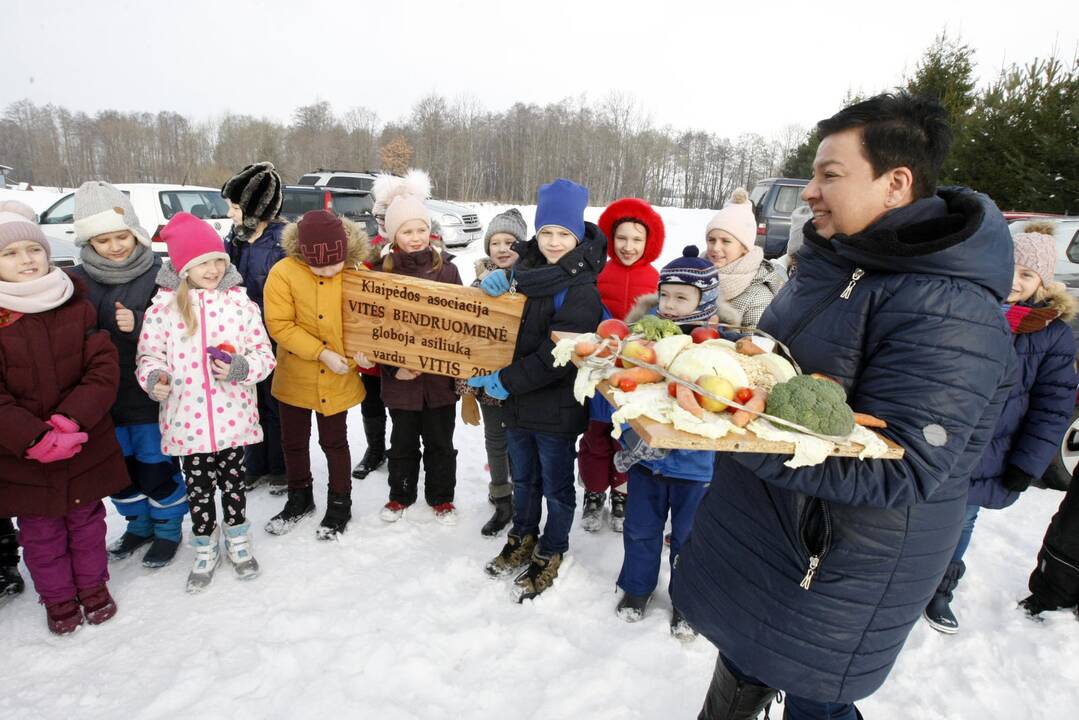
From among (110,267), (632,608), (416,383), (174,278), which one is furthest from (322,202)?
(632,608)

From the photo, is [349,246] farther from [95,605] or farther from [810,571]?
[810,571]

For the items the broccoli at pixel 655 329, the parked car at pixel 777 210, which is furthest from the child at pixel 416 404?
the parked car at pixel 777 210

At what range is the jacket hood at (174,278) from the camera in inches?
116

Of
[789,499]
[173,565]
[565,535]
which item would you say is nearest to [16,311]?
[173,565]

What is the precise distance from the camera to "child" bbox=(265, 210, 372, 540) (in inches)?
125

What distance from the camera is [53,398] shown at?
2.57 meters

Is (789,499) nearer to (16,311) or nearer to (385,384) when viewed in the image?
(385,384)

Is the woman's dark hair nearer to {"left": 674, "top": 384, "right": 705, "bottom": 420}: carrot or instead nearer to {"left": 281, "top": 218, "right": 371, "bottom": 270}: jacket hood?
{"left": 674, "top": 384, "right": 705, "bottom": 420}: carrot

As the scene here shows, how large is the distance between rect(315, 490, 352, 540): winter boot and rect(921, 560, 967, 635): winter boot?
11.1 feet

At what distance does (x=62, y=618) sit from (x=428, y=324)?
229 cm

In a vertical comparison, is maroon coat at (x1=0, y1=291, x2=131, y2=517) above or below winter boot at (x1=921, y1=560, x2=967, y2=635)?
above

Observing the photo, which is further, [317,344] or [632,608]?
[317,344]

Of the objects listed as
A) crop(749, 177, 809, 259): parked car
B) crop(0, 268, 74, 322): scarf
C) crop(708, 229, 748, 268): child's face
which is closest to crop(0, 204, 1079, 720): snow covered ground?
crop(0, 268, 74, 322): scarf

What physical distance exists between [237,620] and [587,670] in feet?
5.85
